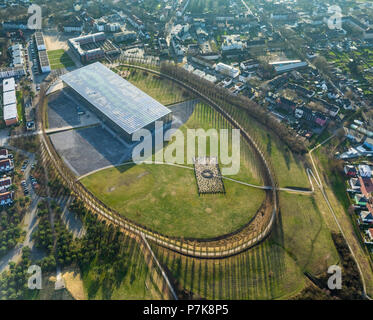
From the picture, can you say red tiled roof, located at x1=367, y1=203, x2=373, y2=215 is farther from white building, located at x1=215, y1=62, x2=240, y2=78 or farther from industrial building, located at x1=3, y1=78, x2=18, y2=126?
industrial building, located at x1=3, y1=78, x2=18, y2=126

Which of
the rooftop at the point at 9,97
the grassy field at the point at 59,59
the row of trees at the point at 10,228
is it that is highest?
the grassy field at the point at 59,59

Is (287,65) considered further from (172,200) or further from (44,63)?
(44,63)

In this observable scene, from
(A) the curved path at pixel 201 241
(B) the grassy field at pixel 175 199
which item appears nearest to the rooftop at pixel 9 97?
(A) the curved path at pixel 201 241

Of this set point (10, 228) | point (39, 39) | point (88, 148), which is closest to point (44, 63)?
point (39, 39)

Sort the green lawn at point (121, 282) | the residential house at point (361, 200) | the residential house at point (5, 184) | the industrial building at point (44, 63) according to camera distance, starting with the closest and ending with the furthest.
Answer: the green lawn at point (121, 282) < the residential house at point (5, 184) < the residential house at point (361, 200) < the industrial building at point (44, 63)

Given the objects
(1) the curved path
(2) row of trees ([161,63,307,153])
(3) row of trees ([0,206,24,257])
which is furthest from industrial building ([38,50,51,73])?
(3) row of trees ([0,206,24,257])

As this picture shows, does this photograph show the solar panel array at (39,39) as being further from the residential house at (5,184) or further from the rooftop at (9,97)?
the residential house at (5,184)
